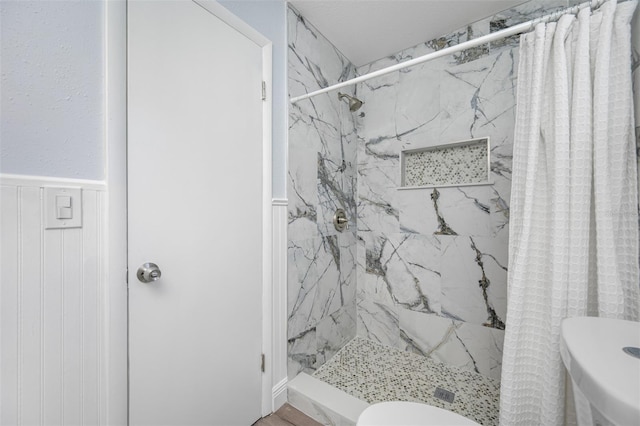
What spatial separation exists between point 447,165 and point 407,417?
4.94 feet

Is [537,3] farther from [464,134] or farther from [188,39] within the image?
[188,39]

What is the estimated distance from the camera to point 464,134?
1.73 metres

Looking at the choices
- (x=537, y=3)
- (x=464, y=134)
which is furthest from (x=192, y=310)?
(x=537, y=3)

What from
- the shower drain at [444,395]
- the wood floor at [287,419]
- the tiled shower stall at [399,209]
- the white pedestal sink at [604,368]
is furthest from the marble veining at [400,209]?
the white pedestal sink at [604,368]

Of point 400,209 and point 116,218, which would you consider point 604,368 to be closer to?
point 116,218

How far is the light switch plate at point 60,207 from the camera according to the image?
0.73 m

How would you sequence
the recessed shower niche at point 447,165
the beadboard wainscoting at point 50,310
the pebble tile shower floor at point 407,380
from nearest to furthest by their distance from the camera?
the beadboard wainscoting at point 50,310 < the pebble tile shower floor at point 407,380 < the recessed shower niche at point 447,165

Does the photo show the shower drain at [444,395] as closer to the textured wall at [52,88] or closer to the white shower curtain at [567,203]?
the white shower curtain at [567,203]

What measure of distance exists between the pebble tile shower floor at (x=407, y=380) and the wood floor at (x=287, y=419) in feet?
0.86

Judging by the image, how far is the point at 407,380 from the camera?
5.38 feet

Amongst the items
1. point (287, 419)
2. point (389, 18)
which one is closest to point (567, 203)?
point (389, 18)

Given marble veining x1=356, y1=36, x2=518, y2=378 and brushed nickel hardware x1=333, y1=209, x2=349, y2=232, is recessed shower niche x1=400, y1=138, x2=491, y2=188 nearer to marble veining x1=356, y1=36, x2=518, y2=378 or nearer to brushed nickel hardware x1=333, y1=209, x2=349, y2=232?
marble veining x1=356, y1=36, x2=518, y2=378

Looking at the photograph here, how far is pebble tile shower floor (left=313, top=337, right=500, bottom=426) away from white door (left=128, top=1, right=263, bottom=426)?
575 mm

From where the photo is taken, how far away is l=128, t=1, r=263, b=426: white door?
913mm
